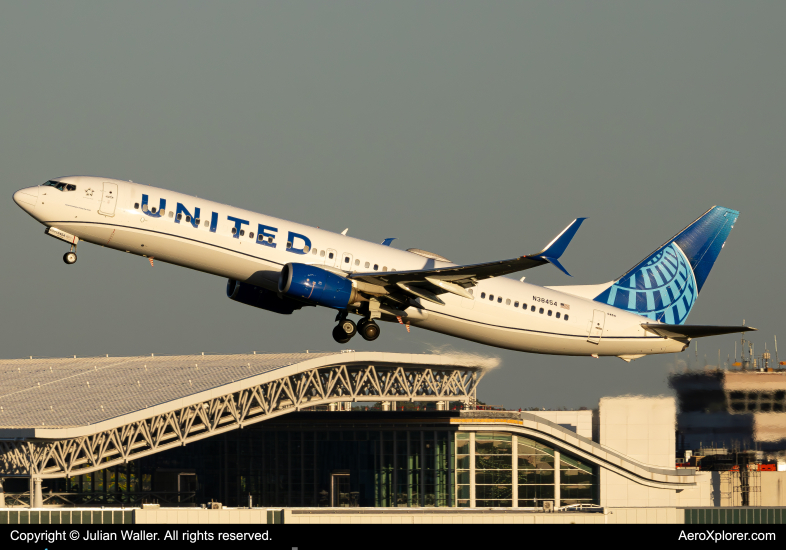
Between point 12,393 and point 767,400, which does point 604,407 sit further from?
Answer: point 12,393

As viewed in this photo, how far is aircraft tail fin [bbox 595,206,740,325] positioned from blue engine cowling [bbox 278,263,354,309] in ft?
49.8

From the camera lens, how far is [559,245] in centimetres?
4244

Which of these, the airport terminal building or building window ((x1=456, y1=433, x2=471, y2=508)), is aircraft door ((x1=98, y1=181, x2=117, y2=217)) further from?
building window ((x1=456, y1=433, x2=471, y2=508))

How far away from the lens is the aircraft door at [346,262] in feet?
153

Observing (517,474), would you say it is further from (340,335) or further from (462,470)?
(340,335)

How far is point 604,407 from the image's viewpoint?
87.0m

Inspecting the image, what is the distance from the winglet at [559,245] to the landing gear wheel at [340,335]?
1109 centimetres

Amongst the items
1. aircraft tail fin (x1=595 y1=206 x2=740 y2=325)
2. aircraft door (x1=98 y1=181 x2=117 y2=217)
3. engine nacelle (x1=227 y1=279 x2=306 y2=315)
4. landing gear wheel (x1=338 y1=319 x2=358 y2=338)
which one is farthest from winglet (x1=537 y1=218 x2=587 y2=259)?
aircraft door (x1=98 y1=181 x2=117 y2=217)

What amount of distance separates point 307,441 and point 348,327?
2711 inches

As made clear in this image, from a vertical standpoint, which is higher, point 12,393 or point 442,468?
point 12,393

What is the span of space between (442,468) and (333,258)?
213ft

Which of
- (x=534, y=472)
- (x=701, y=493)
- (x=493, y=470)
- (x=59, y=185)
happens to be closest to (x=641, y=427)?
(x=701, y=493)
